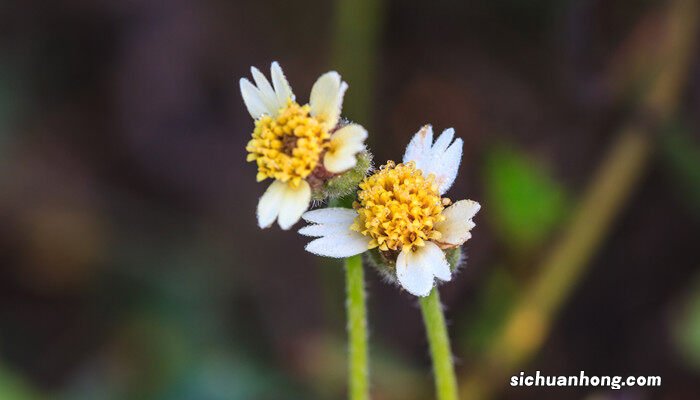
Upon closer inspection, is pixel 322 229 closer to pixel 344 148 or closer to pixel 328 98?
pixel 344 148

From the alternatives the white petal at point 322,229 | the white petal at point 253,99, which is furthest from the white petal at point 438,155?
the white petal at point 253,99

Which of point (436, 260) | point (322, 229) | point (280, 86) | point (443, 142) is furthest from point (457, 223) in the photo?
point (280, 86)

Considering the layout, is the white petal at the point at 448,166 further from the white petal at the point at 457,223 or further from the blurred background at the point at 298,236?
the blurred background at the point at 298,236

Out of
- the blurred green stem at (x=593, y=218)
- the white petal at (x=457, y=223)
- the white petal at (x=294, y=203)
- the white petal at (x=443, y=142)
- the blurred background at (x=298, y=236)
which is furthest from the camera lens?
the blurred background at (x=298, y=236)

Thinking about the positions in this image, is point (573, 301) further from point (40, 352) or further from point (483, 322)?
point (40, 352)

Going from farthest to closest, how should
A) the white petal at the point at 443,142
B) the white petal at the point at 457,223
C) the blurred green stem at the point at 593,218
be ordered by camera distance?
the blurred green stem at the point at 593,218 → the white petal at the point at 443,142 → the white petal at the point at 457,223

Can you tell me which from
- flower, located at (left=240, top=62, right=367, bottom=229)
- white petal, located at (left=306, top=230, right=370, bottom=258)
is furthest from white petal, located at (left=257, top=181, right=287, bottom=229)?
white petal, located at (left=306, top=230, right=370, bottom=258)

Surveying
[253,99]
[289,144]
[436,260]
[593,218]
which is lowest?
[436,260]
